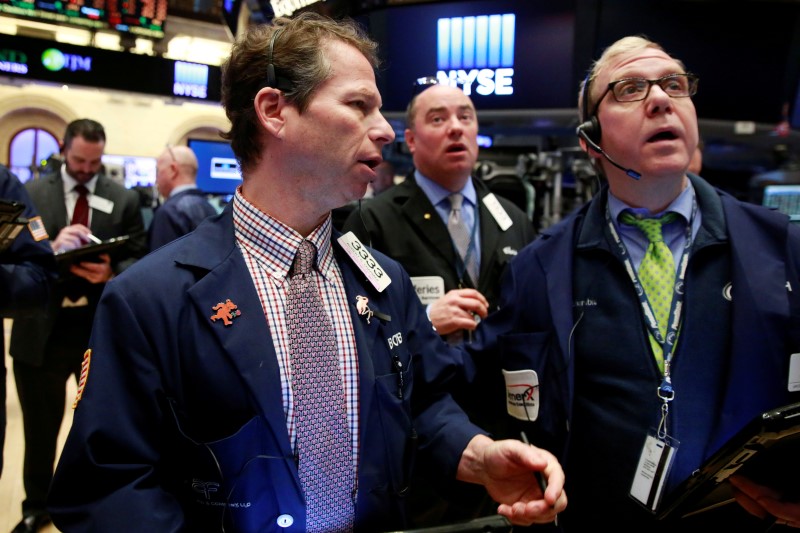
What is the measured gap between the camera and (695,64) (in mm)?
5234

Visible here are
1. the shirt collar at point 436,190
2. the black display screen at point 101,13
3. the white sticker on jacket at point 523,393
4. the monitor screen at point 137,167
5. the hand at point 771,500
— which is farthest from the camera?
the monitor screen at point 137,167

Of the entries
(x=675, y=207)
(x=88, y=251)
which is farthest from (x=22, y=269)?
(x=675, y=207)

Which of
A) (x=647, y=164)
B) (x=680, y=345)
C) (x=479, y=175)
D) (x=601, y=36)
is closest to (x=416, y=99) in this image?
(x=479, y=175)

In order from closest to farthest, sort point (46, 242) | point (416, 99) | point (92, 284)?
point (46, 242), point (416, 99), point (92, 284)

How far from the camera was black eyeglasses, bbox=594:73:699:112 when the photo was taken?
171 cm

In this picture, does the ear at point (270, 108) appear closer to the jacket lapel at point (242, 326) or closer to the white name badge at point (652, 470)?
the jacket lapel at point (242, 326)

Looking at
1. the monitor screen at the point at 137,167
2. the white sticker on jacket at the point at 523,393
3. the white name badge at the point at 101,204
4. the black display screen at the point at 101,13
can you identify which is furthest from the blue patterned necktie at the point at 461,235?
the monitor screen at the point at 137,167

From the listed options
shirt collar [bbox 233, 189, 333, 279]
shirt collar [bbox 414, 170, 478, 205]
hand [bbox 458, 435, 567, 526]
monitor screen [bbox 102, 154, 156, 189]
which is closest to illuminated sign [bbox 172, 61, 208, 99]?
shirt collar [bbox 414, 170, 478, 205]

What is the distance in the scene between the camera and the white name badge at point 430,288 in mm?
2408

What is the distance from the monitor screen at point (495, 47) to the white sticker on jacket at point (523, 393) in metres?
3.70

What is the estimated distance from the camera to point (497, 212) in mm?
2688

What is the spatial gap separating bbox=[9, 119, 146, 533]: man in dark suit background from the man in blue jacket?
2121 millimetres

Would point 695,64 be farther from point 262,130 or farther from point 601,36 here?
point 262,130

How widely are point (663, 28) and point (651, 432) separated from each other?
15.2 feet
